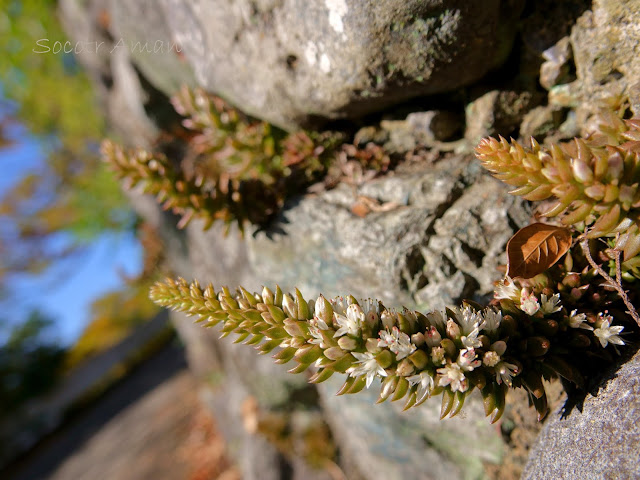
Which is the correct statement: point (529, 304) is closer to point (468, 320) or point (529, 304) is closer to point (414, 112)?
point (468, 320)

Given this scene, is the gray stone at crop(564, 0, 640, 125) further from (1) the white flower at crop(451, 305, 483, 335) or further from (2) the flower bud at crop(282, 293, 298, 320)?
(2) the flower bud at crop(282, 293, 298, 320)

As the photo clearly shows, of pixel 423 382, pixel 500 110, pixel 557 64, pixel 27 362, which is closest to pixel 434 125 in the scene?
pixel 500 110

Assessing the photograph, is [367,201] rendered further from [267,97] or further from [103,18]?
[103,18]

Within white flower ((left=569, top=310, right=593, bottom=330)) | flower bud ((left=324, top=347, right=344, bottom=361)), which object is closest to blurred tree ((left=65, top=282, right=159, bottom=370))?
flower bud ((left=324, top=347, right=344, bottom=361))

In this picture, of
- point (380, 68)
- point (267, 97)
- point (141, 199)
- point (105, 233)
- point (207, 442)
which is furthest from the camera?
point (105, 233)

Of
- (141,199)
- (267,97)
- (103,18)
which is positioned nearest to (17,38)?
(103,18)

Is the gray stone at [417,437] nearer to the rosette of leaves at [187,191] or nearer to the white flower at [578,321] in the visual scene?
the white flower at [578,321]
